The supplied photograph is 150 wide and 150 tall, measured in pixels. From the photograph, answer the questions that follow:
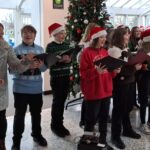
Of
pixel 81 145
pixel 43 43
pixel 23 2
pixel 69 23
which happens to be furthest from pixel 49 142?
pixel 23 2

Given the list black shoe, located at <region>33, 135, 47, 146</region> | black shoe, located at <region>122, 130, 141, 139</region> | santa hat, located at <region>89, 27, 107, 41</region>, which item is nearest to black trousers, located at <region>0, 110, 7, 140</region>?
black shoe, located at <region>33, 135, 47, 146</region>

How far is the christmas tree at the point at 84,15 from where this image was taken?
4344 mm

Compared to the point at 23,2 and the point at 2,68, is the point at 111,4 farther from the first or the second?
the point at 2,68

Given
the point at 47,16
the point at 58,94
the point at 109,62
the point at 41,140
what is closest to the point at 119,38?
the point at 109,62

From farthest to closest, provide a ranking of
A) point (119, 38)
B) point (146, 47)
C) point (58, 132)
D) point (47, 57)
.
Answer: point (58, 132) → point (146, 47) → point (119, 38) → point (47, 57)

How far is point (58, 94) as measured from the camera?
10.3 ft

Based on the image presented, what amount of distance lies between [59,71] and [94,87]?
2.12 ft

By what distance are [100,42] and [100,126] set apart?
2.68 feet

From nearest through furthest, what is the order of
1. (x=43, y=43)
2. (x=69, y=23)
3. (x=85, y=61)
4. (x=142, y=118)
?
(x=85, y=61), (x=142, y=118), (x=69, y=23), (x=43, y=43)

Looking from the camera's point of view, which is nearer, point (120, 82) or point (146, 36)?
point (120, 82)

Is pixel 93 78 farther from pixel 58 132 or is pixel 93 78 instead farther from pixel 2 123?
pixel 58 132

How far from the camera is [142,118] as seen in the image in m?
3.41

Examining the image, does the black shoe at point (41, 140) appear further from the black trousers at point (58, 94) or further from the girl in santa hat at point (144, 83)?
the girl in santa hat at point (144, 83)

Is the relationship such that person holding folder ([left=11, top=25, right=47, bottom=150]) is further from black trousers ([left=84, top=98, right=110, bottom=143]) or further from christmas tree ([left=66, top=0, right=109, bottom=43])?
christmas tree ([left=66, top=0, right=109, bottom=43])
